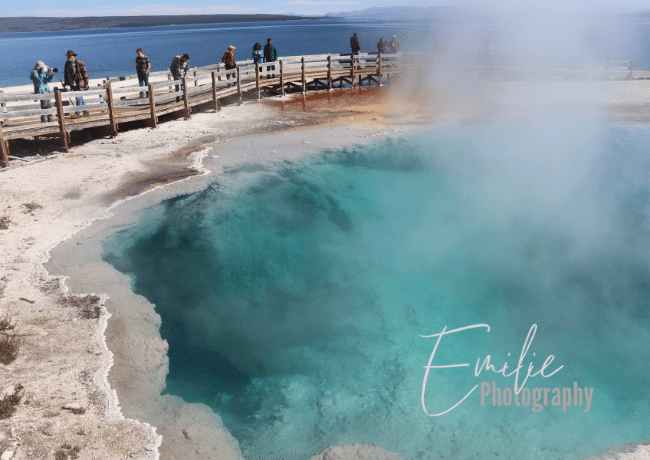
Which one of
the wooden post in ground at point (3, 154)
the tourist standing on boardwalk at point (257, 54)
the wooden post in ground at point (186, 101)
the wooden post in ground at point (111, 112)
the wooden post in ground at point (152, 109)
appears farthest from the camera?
the tourist standing on boardwalk at point (257, 54)

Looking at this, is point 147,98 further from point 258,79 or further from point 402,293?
point 402,293

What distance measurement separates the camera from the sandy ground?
443 cm

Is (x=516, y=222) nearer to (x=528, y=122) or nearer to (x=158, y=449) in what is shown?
(x=528, y=122)

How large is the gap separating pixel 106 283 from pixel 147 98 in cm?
846

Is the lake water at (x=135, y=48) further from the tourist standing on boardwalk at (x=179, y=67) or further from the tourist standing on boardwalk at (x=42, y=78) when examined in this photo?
the tourist standing on boardwalk at (x=42, y=78)

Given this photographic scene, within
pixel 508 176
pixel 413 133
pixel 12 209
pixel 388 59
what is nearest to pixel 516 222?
pixel 508 176

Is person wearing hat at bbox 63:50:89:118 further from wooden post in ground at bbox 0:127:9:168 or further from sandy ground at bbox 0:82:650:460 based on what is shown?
wooden post in ground at bbox 0:127:9:168

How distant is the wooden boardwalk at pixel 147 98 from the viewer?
10898 mm

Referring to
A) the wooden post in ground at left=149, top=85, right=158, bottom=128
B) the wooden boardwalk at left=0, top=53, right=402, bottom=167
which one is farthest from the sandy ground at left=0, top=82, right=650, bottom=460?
the wooden boardwalk at left=0, top=53, right=402, bottom=167

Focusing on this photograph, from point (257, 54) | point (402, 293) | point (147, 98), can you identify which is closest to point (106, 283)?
point (402, 293)

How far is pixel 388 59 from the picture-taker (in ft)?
76.2

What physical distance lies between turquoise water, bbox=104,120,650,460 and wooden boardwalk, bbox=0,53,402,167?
4251 millimetres

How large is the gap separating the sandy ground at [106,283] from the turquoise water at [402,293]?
598 mm

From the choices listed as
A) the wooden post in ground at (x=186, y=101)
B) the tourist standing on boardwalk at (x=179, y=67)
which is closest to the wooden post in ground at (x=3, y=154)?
the wooden post in ground at (x=186, y=101)
